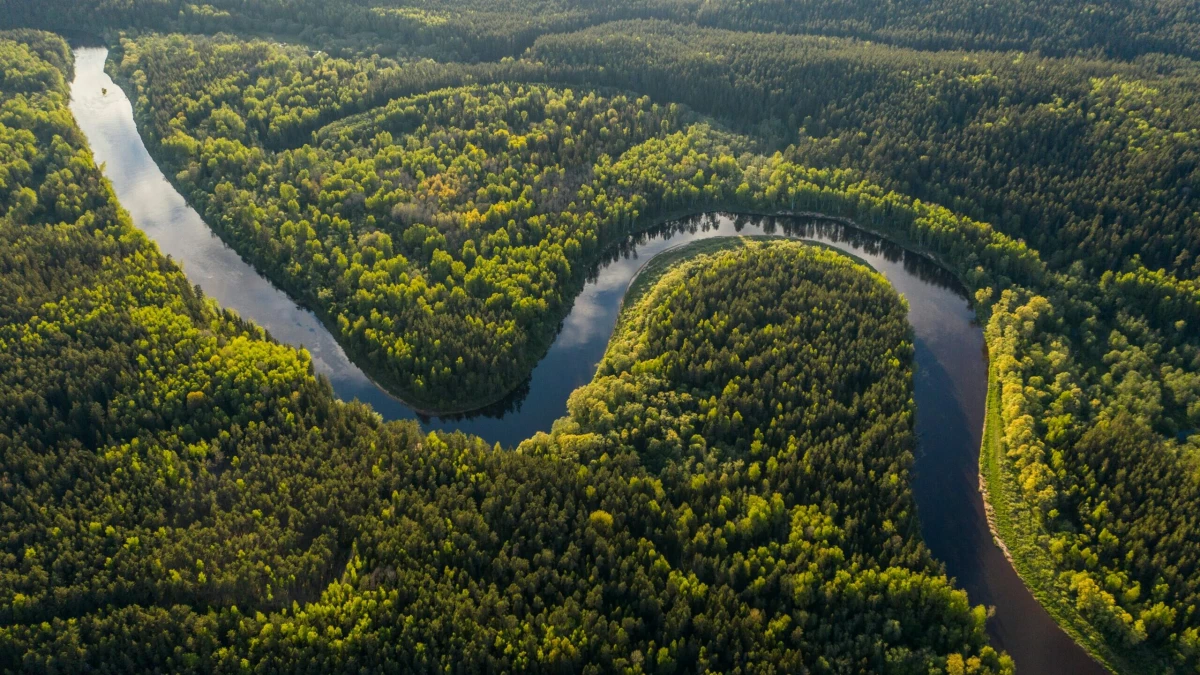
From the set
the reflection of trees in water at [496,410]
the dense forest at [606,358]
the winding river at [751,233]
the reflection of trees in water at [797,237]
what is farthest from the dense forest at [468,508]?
the reflection of trees in water at [797,237]

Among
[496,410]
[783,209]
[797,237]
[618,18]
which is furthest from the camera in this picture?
[618,18]

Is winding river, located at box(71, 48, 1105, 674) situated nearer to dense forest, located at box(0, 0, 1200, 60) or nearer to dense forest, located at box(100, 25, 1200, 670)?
dense forest, located at box(100, 25, 1200, 670)

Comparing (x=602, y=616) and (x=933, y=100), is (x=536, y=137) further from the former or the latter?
(x=602, y=616)

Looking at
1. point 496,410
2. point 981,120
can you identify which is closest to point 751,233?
point 981,120

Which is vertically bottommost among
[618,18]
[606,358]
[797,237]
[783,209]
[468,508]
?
[468,508]

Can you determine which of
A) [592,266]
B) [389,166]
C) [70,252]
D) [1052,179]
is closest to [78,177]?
[70,252]

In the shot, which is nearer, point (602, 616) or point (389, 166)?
point (602, 616)

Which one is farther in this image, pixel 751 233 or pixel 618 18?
pixel 618 18

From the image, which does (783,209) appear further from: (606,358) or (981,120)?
(606,358)
